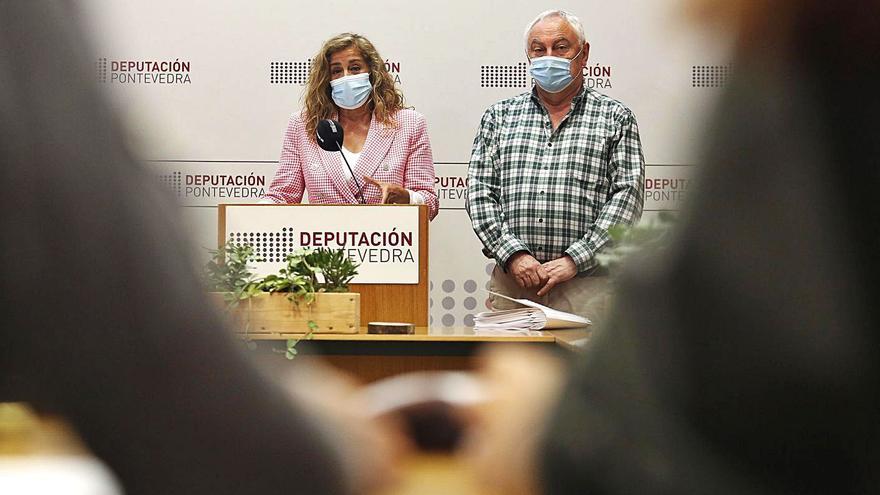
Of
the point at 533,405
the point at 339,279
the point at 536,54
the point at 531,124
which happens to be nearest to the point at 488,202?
the point at 531,124

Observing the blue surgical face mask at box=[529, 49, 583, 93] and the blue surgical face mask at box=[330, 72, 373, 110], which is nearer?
the blue surgical face mask at box=[529, 49, 583, 93]

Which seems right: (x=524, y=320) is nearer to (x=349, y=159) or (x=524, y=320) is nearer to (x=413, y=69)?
(x=349, y=159)

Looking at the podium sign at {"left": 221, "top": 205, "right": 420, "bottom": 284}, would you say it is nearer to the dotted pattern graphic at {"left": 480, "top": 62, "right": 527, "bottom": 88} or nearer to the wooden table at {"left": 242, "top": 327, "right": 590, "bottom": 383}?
the wooden table at {"left": 242, "top": 327, "right": 590, "bottom": 383}

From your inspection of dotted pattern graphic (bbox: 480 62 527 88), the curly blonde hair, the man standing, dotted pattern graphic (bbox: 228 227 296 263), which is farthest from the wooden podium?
dotted pattern graphic (bbox: 480 62 527 88)

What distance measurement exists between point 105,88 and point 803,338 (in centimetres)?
24

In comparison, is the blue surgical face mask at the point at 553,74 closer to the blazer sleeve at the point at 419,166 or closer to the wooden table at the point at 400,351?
the blazer sleeve at the point at 419,166

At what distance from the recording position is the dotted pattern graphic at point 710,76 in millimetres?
311

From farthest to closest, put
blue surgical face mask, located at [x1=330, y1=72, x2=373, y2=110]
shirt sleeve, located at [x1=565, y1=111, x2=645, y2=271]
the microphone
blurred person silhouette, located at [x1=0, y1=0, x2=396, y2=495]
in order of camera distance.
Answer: blue surgical face mask, located at [x1=330, y1=72, x2=373, y2=110], the microphone, shirt sleeve, located at [x1=565, y1=111, x2=645, y2=271], blurred person silhouette, located at [x1=0, y1=0, x2=396, y2=495]

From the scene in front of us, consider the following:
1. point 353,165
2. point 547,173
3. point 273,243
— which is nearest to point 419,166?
point 353,165

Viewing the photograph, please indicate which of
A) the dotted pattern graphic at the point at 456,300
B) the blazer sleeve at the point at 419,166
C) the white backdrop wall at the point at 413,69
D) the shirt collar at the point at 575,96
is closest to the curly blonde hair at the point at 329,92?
the blazer sleeve at the point at 419,166

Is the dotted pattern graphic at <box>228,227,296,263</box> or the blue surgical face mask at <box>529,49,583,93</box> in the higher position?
the blue surgical face mask at <box>529,49,583,93</box>

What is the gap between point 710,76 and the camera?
0.33m

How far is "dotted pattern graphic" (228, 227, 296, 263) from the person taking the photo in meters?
3.32

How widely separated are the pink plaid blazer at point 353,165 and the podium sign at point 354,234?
1.12 metres
